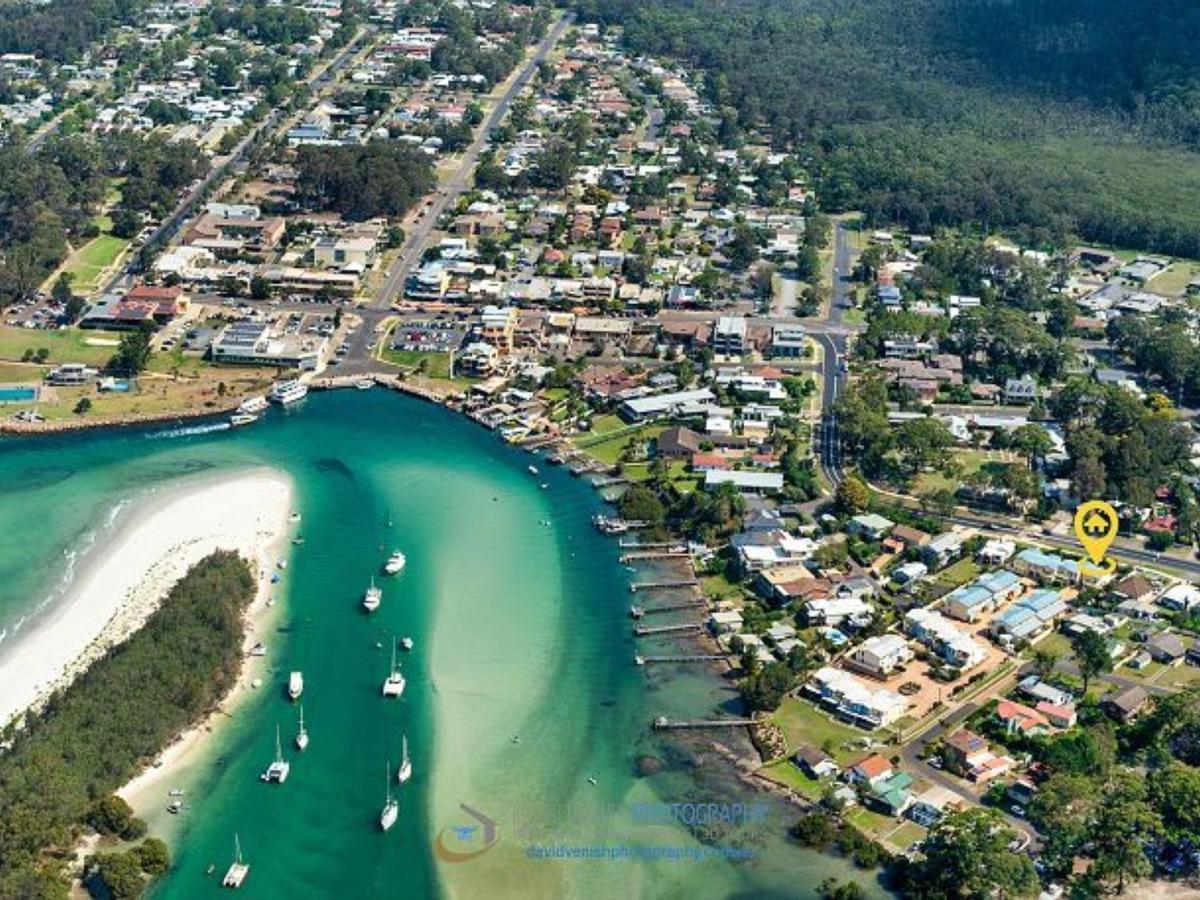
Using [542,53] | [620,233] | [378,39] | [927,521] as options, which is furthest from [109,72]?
[927,521]

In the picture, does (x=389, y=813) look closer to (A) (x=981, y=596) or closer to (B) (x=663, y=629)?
(B) (x=663, y=629)

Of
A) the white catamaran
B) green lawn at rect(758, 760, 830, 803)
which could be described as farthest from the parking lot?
green lawn at rect(758, 760, 830, 803)

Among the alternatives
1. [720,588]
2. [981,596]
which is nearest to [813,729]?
[720,588]

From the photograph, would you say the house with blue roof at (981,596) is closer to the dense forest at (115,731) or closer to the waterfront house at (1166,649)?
the waterfront house at (1166,649)

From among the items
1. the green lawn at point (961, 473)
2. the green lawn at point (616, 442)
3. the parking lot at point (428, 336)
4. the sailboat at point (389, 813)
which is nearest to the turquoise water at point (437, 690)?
the sailboat at point (389, 813)

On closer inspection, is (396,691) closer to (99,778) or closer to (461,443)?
(99,778)

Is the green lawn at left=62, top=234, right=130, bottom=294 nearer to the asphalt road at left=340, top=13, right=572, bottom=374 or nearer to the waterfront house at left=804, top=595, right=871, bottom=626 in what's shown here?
the asphalt road at left=340, top=13, right=572, bottom=374
